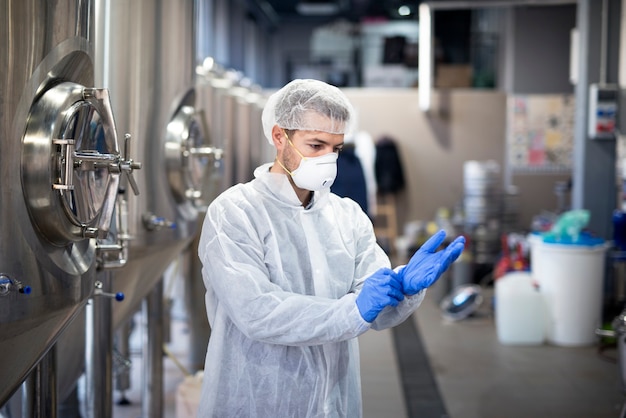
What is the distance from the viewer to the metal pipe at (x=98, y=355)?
7.74 ft

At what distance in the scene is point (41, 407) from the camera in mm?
1978

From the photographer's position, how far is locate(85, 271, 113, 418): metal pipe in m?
2.36

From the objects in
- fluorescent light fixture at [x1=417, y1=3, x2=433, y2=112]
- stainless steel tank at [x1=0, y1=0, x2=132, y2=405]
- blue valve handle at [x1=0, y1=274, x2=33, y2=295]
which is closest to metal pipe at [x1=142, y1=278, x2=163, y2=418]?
stainless steel tank at [x1=0, y1=0, x2=132, y2=405]

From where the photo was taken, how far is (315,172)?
1738mm

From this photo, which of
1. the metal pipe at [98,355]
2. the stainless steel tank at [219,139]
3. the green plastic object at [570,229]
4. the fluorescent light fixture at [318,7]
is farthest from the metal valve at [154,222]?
the fluorescent light fixture at [318,7]

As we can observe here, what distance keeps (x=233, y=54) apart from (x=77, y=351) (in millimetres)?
8625

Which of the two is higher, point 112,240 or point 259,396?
point 112,240

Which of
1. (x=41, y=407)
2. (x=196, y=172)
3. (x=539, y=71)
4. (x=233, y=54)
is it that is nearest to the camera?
(x=41, y=407)

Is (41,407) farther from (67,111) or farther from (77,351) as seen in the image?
(67,111)

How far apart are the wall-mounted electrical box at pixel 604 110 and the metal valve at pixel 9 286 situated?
446 centimetres

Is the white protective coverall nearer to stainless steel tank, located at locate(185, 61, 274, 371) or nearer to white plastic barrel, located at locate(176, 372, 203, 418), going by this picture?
white plastic barrel, located at locate(176, 372, 203, 418)

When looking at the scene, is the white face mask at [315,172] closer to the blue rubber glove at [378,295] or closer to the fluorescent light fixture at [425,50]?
the blue rubber glove at [378,295]

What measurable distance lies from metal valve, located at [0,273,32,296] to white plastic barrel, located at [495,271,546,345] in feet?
12.2

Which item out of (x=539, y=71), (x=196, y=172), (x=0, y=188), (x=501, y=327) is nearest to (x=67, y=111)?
(x=0, y=188)
